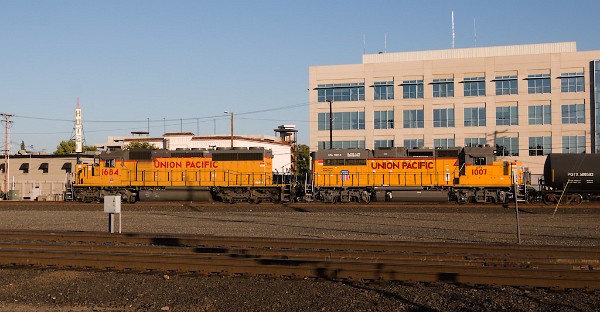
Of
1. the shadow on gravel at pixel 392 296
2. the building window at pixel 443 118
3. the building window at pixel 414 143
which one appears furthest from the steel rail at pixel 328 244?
the building window at pixel 443 118

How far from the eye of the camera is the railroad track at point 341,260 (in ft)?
34.7

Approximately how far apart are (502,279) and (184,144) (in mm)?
65511

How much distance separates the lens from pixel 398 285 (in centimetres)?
1042

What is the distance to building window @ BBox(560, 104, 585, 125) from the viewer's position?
5625 cm

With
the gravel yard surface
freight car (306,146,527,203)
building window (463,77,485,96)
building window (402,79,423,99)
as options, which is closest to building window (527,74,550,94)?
building window (463,77,485,96)

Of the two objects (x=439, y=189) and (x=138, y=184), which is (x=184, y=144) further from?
(x=439, y=189)

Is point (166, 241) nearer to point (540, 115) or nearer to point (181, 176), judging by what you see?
point (181, 176)

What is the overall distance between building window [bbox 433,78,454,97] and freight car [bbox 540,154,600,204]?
2640cm

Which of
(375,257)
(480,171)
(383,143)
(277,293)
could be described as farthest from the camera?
(383,143)

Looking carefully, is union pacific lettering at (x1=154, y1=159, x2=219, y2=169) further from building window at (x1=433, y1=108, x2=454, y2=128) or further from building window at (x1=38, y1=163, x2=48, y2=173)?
building window at (x1=433, y1=108, x2=454, y2=128)

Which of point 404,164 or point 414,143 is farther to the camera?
point 414,143

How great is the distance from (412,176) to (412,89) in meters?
27.7

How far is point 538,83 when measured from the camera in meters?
57.2

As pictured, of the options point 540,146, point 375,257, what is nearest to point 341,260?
point 375,257
